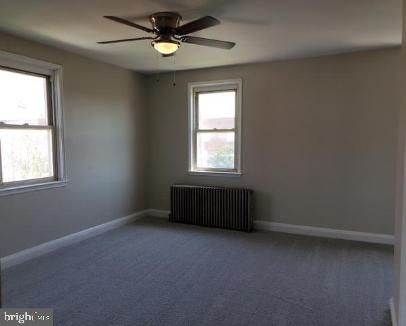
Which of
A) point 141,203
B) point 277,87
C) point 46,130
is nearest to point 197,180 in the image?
point 141,203

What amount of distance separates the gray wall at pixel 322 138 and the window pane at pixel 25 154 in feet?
7.67

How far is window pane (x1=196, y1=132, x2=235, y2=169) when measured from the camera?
480 centimetres

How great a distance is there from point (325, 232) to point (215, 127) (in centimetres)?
226

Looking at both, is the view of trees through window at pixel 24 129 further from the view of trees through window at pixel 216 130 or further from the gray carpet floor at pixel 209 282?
the view of trees through window at pixel 216 130

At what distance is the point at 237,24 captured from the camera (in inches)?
116

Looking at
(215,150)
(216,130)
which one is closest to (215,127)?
(216,130)

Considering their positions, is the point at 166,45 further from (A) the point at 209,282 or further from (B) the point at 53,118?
(A) the point at 209,282

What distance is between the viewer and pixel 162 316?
236 cm

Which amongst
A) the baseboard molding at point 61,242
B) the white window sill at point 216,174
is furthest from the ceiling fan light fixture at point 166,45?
the baseboard molding at point 61,242

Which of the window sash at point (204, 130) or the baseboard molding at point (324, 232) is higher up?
the window sash at point (204, 130)

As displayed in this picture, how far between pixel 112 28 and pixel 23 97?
1.36 metres

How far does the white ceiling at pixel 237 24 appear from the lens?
2.53m

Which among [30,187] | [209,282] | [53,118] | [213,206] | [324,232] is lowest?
[209,282]

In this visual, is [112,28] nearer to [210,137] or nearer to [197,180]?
[210,137]
